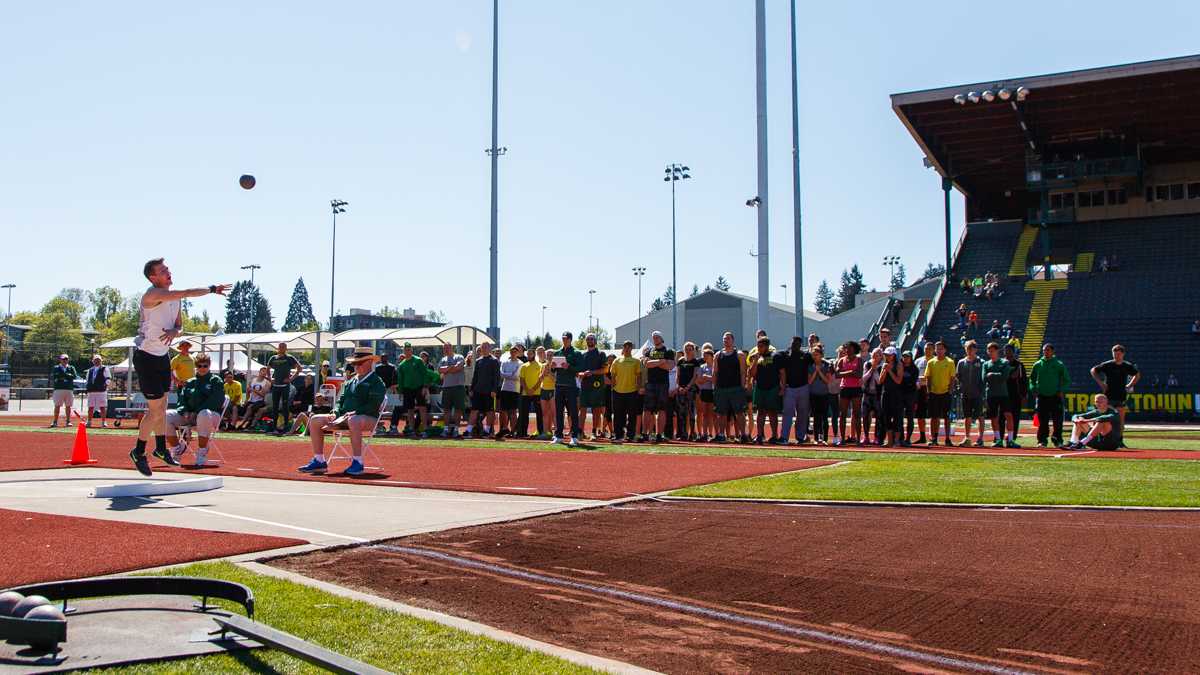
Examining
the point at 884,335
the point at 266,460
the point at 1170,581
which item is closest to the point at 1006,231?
the point at 884,335

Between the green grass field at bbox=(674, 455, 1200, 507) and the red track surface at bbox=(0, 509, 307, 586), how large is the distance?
4515 mm

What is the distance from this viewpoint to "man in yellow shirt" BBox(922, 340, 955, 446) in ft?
55.4

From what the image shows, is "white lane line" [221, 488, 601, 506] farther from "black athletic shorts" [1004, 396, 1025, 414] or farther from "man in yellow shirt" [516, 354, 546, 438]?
"black athletic shorts" [1004, 396, 1025, 414]

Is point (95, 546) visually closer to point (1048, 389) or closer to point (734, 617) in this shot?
point (734, 617)

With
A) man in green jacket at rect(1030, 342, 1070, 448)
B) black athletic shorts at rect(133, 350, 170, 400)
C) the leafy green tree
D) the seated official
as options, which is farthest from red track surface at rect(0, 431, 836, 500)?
the leafy green tree

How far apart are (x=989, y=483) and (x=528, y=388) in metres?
11.2

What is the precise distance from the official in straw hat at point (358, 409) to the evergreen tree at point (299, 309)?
136 m

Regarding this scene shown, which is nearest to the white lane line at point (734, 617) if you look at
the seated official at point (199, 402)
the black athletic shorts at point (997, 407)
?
the seated official at point (199, 402)

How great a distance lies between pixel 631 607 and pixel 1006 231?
45660mm

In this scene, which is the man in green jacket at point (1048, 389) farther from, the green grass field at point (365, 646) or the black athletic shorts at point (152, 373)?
the green grass field at point (365, 646)

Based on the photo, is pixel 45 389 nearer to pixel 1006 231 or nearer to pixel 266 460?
pixel 266 460

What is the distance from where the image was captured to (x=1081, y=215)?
146 ft

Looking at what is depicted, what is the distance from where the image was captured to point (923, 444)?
17.2 meters

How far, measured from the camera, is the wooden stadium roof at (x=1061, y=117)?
33562 millimetres
